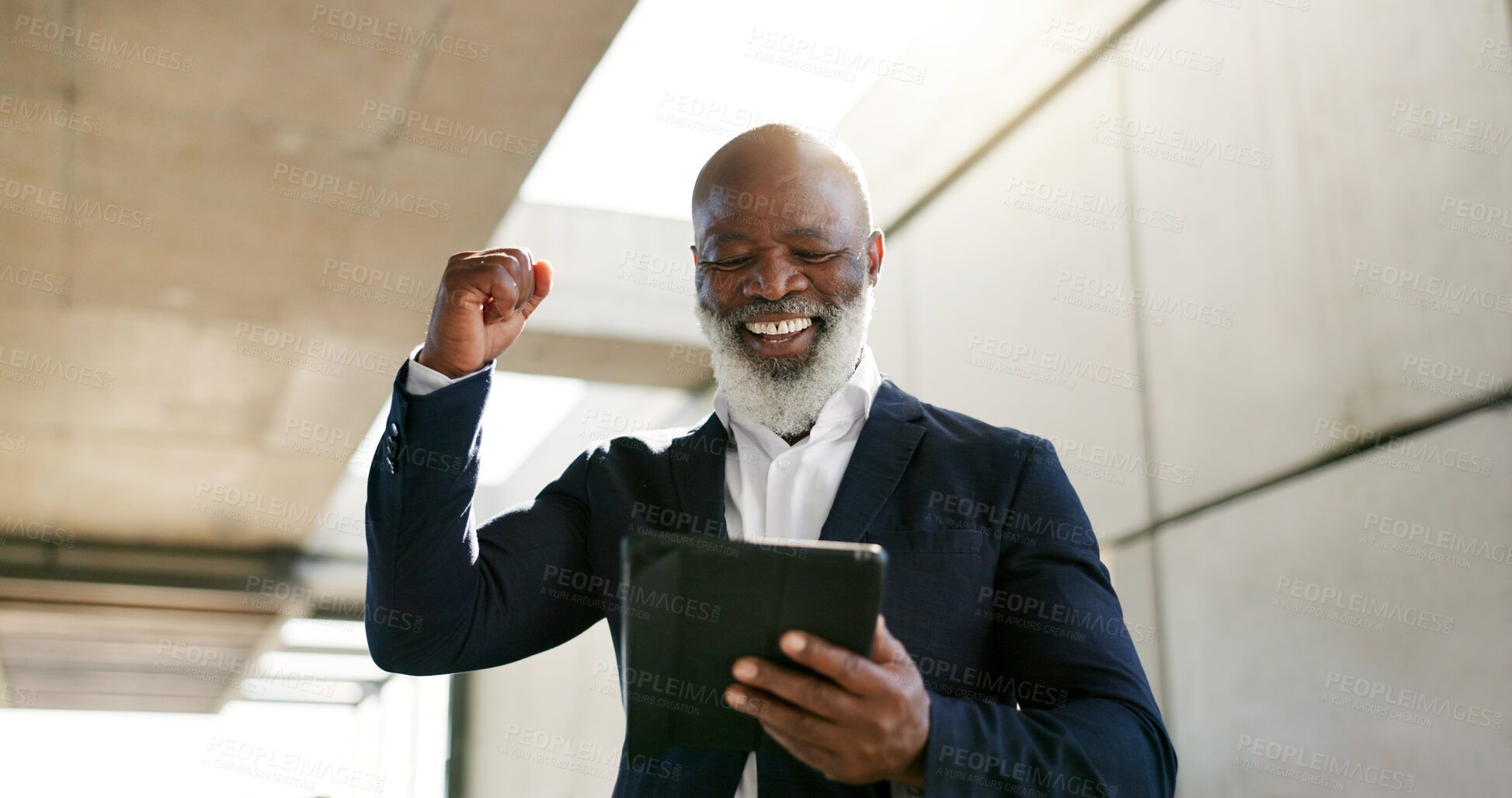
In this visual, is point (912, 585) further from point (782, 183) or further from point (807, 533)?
point (782, 183)

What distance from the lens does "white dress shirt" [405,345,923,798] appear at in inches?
65.9

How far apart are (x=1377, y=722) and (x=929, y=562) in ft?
5.76

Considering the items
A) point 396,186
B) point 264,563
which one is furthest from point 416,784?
point 396,186

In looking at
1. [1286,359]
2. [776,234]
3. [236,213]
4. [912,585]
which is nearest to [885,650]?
[912,585]

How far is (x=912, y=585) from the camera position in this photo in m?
1.48

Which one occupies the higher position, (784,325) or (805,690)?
(784,325)

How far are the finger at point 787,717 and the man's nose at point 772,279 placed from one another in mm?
775

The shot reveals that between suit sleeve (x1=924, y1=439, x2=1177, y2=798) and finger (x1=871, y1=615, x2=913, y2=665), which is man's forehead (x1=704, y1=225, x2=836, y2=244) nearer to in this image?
suit sleeve (x1=924, y1=439, x2=1177, y2=798)

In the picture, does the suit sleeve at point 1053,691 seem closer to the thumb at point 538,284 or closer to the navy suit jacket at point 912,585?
the navy suit jacket at point 912,585

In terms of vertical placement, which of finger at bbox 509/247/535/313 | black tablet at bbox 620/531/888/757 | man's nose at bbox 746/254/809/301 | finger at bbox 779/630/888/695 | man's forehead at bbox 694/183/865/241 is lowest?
finger at bbox 779/630/888/695

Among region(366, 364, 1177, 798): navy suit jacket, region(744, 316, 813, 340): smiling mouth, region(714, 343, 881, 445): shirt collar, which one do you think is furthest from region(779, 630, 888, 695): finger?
region(744, 316, 813, 340): smiling mouth

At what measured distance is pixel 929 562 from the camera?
4.90ft

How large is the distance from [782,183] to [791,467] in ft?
1.50

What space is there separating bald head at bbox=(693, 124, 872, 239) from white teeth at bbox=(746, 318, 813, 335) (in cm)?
14
